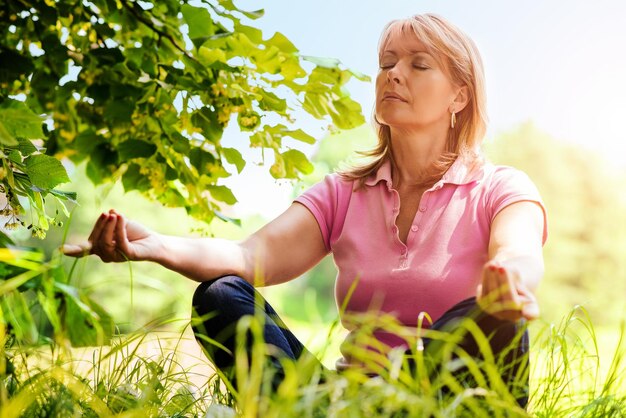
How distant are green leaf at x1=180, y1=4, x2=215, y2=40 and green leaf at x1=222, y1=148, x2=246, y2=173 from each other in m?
0.27

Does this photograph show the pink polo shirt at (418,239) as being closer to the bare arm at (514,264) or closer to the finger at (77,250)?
the bare arm at (514,264)

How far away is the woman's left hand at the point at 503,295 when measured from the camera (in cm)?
110

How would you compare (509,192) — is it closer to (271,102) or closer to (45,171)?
(271,102)

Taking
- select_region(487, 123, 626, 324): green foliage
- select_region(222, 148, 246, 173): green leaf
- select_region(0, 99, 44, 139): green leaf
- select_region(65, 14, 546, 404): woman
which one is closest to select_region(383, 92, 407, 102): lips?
select_region(65, 14, 546, 404): woman

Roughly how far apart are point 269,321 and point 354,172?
563 millimetres

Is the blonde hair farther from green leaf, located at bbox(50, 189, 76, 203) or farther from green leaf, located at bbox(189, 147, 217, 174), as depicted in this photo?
green leaf, located at bbox(50, 189, 76, 203)

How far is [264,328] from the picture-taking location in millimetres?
1394

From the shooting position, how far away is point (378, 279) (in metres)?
1.64

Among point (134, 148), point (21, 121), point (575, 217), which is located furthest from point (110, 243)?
point (575, 217)

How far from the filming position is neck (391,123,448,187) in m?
1.78

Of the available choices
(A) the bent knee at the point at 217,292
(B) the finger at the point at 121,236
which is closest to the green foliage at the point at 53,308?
(B) the finger at the point at 121,236

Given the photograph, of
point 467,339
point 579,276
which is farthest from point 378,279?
→ point 579,276

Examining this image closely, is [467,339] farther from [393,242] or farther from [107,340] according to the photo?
[107,340]

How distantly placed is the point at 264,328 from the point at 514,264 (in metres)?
0.43
